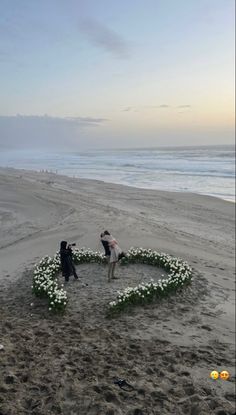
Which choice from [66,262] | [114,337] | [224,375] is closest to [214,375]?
[224,375]

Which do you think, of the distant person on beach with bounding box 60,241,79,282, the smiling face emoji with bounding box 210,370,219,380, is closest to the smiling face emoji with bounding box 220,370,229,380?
the smiling face emoji with bounding box 210,370,219,380

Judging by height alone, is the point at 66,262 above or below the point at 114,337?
above

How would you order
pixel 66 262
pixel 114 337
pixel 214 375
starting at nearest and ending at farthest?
pixel 214 375 < pixel 114 337 < pixel 66 262

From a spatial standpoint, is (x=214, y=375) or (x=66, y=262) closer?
(x=214, y=375)

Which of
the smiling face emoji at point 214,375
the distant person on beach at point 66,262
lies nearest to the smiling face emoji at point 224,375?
the smiling face emoji at point 214,375

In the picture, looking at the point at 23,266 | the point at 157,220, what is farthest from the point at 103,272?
the point at 157,220

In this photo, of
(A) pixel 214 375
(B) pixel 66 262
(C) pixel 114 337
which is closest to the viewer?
(A) pixel 214 375

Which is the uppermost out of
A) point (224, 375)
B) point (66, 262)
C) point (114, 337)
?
point (66, 262)

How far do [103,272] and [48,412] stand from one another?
25.6ft

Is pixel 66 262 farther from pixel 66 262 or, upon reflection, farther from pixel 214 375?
pixel 214 375

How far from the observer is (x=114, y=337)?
9.23 metres

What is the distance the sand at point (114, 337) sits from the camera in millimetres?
6746

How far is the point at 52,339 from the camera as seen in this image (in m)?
8.75

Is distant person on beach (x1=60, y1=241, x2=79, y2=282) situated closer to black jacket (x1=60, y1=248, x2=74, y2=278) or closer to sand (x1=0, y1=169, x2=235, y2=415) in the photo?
black jacket (x1=60, y1=248, x2=74, y2=278)
